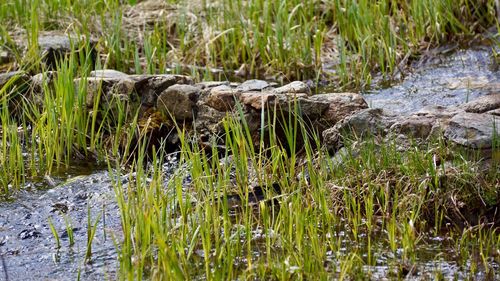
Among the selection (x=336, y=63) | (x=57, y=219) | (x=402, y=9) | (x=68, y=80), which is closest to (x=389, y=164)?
(x=57, y=219)

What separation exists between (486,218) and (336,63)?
10.3 ft

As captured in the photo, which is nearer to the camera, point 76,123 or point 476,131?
point 476,131

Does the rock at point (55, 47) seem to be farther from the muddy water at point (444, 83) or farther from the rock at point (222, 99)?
the muddy water at point (444, 83)

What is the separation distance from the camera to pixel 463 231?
3.93 meters

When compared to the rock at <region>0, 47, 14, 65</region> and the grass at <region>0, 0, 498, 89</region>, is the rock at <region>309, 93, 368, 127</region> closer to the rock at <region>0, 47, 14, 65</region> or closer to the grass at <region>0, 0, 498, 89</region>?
the grass at <region>0, 0, 498, 89</region>

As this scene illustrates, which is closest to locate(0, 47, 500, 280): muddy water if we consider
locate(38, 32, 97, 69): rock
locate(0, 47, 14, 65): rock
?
locate(38, 32, 97, 69): rock

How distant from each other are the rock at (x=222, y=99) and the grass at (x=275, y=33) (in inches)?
48.2

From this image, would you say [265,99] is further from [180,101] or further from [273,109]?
[180,101]

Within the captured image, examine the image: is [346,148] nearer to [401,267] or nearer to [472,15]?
[401,267]

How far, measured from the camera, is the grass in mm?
6859

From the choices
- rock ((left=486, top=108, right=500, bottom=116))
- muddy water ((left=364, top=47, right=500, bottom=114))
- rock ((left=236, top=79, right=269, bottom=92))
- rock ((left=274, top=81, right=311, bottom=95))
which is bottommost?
muddy water ((left=364, top=47, right=500, bottom=114))

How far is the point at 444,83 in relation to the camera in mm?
6430

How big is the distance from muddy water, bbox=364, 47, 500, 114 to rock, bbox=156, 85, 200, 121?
130cm

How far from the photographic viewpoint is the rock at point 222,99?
5.31 meters
